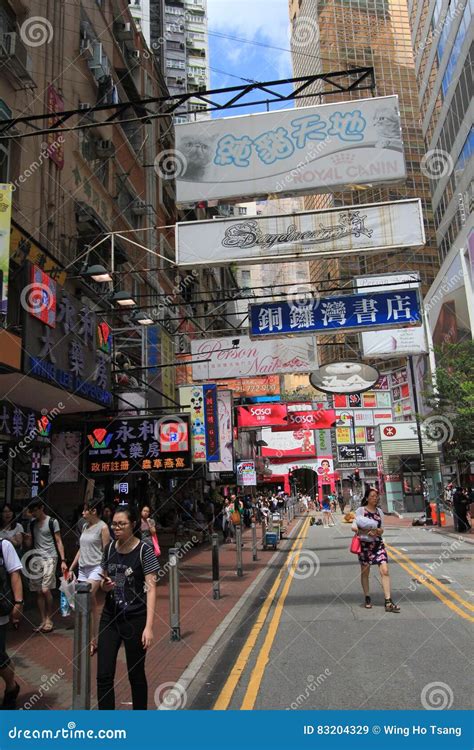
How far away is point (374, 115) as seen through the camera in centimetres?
1041

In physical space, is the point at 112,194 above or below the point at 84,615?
above

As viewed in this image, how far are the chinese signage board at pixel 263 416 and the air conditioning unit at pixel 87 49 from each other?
17007mm

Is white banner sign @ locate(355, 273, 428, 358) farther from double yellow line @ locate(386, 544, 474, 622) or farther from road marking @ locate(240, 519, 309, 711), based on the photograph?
road marking @ locate(240, 519, 309, 711)

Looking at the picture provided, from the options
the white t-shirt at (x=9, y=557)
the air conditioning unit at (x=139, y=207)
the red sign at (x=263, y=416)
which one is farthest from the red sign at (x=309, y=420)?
the white t-shirt at (x=9, y=557)

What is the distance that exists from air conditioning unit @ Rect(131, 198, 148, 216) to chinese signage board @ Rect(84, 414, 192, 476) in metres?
12.9

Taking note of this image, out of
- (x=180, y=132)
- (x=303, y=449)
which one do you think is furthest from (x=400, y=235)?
(x=303, y=449)

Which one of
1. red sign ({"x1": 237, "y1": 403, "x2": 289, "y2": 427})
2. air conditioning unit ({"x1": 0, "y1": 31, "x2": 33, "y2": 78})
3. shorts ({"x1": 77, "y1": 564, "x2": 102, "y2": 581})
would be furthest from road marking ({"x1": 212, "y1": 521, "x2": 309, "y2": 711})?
red sign ({"x1": 237, "y1": 403, "x2": 289, "y2": 427})

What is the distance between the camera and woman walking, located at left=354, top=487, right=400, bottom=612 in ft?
28.8

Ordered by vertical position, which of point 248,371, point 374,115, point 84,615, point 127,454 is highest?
point 374,115

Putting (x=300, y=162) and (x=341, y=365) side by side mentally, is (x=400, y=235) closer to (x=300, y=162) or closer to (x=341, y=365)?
(x=300, y=162)

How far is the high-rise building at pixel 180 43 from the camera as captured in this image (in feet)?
166

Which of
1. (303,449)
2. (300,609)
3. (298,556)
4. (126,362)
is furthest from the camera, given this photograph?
(303,449)

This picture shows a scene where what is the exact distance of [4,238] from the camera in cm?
799

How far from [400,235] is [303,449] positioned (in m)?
56.8
